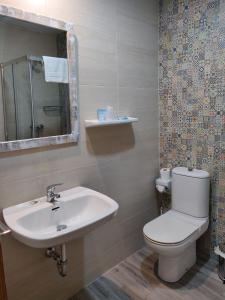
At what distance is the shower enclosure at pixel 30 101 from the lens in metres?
1.40

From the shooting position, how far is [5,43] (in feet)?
4.45

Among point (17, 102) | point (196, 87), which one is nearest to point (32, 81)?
point (17, 102)

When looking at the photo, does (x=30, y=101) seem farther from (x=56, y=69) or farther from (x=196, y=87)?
(x=196, y=87)

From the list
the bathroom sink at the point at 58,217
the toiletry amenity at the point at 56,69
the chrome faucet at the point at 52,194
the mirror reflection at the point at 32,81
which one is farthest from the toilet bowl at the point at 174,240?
the toiletry amenity at the point at 56,69

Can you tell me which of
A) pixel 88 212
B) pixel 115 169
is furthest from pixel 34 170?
pixel 115 169

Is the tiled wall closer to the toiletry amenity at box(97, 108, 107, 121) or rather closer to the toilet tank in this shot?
the toiletry amenity at box(97, 108, 107, 121)

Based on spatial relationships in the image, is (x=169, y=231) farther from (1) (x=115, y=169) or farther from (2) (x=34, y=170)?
(2) (x=34, y=170)

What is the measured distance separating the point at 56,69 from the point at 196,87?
123cm

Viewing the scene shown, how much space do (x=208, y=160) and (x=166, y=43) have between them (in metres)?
1.15

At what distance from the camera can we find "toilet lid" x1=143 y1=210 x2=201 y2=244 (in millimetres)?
1801

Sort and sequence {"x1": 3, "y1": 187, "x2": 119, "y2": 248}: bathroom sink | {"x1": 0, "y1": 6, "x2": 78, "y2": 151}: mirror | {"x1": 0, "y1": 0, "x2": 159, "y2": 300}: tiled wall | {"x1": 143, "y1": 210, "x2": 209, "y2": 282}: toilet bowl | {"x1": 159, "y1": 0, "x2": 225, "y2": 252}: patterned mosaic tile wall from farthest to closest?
{"x1": 159, "y1": 0, "x2": 225, "y2": 252}: patterned mosaic tile wall, {"x1": 143, "y1": 210, "x2": 209, "y2": 282}: toilet bowl, {"x1": 0, "y1": 0, "x2": 159, "y2": 300}: tiled wall, {"x1": 0, "y1": 6, "x2": 78, "y2": 151}: mirror, {"x1": 3, "y1": 187, "x2": 119, "y2": 248}: bathroom sink

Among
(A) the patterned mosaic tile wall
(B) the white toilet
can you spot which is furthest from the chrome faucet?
(A) the patterned mosaic tile wall

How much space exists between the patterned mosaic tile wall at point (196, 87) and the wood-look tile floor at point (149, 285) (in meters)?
0.35

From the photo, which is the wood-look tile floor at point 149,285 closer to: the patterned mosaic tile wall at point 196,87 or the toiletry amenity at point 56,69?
the patterned mosaic tile wall at point 196,87
